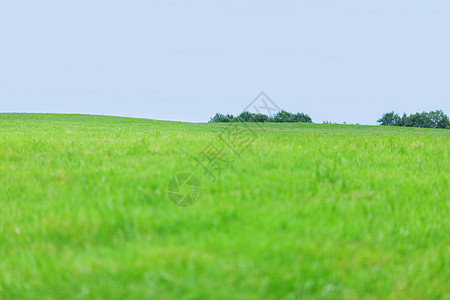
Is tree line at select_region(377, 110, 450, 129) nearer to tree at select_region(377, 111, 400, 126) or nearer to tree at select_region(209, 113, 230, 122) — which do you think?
tree at select_region(377, 111, 400, 126)

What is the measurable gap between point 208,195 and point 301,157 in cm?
360

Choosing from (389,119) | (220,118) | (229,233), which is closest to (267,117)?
(220,118)

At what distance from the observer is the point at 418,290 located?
3686 mm

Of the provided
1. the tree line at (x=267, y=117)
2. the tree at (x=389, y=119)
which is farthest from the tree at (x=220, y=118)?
the tree at (x=389, y=119)

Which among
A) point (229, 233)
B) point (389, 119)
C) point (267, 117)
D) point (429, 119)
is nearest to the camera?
point (229, 233)

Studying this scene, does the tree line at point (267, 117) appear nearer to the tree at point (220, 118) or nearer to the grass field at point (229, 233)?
the tree at point (220, 118)

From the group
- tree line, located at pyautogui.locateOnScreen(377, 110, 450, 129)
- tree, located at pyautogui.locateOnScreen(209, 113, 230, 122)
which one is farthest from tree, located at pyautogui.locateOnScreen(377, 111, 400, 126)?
tree, located at pyautogui.locateOnScreen(209, 113, 230, 122)

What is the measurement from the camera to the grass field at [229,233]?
3521 mm

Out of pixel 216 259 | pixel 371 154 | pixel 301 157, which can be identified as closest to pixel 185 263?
pixel 216 259

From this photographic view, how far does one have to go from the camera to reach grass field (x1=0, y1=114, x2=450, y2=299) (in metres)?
3.52

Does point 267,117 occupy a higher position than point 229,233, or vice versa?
point 267,117

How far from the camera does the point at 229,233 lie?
432cm

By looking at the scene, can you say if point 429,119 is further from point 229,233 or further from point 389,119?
point 229,233

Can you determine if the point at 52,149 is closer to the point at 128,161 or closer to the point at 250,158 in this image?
the point at 128,161
